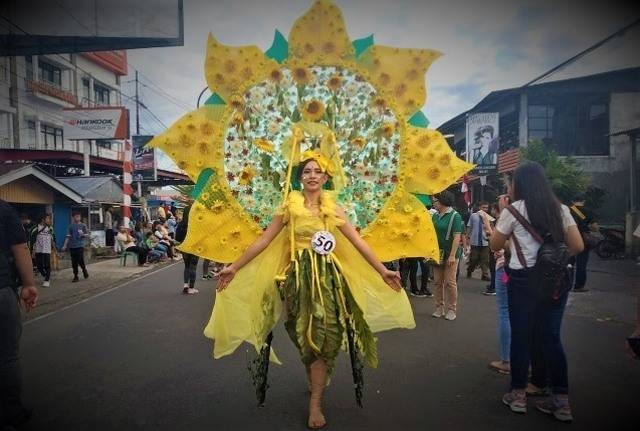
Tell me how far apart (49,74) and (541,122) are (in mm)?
27228

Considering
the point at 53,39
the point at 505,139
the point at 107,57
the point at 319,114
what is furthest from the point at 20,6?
the point at 107,57

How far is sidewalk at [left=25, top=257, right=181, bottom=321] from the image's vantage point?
309 inches

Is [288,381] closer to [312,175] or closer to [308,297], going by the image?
[308,297]

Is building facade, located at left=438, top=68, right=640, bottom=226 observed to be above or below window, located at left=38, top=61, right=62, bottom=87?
below

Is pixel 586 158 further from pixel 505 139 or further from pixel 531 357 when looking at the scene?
pixel 531 357

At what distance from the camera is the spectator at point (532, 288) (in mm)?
3037

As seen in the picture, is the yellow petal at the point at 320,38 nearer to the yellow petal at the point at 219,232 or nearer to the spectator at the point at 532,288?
the yellow petal at the point at 219,232

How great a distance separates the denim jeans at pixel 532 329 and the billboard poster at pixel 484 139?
13.3 meters

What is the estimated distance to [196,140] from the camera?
3.17 meters

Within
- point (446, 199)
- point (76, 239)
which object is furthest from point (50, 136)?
point (446, 199)

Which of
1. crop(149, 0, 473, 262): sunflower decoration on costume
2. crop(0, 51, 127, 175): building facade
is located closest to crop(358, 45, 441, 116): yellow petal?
crop(149, 0, 473, 262): sunflower decoration on costume

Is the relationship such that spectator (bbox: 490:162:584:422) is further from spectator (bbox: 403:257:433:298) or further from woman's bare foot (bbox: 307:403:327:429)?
spectator (bbox: 403:257:433:298)

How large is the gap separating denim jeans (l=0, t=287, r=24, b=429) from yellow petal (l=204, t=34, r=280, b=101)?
2022 millimetres

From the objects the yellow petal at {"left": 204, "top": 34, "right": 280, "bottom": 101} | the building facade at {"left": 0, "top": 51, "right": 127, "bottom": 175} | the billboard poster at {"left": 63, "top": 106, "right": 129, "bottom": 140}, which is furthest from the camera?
the building facade at {"left": 0, "top": 51, "right": 127, "bottom": 175}
